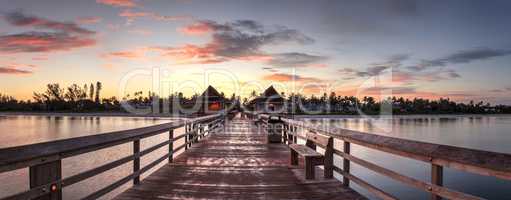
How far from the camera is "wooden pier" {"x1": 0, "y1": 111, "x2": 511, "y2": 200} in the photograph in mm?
2588

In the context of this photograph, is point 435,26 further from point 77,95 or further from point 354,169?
point 77,95

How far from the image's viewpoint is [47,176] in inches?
112

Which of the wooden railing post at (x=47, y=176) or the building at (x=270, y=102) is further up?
the building at (x=270, y=102)

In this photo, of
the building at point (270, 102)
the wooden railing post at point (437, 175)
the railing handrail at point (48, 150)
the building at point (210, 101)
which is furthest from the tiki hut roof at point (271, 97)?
the wooden railing post at point (437, 175)

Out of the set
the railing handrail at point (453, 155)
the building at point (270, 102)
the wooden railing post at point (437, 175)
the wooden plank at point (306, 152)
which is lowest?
the wooden plank at point (306, 152)

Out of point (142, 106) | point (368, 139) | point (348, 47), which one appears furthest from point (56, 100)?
point (368, 139)

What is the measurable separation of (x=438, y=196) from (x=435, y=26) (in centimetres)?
2692

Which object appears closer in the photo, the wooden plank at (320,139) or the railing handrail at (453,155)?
the railing handrail at (453,155)

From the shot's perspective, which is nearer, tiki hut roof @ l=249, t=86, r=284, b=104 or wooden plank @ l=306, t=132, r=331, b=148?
wooden plank @ l=306, t=132, r=331, b=148

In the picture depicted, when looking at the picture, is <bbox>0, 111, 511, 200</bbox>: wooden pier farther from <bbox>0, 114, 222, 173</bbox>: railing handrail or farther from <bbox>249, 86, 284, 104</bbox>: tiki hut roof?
<bbox>249, 86, 284, 104</bbox>: tiki hut roof

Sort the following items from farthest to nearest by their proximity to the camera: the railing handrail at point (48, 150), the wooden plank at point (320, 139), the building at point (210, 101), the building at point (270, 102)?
the building at point (210, 101) < the building at point (270, 102) < the wooden plank at point (320, 139) < the railing handrail at point (48, 150)

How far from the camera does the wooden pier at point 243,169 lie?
8.49ft

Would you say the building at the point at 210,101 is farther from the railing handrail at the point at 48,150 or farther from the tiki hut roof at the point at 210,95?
the railing handrail at the point at 48,150

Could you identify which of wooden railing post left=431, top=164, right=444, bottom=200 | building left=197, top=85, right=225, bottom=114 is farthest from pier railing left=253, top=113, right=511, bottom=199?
building left=197, top=85, right=225, bottom=114
